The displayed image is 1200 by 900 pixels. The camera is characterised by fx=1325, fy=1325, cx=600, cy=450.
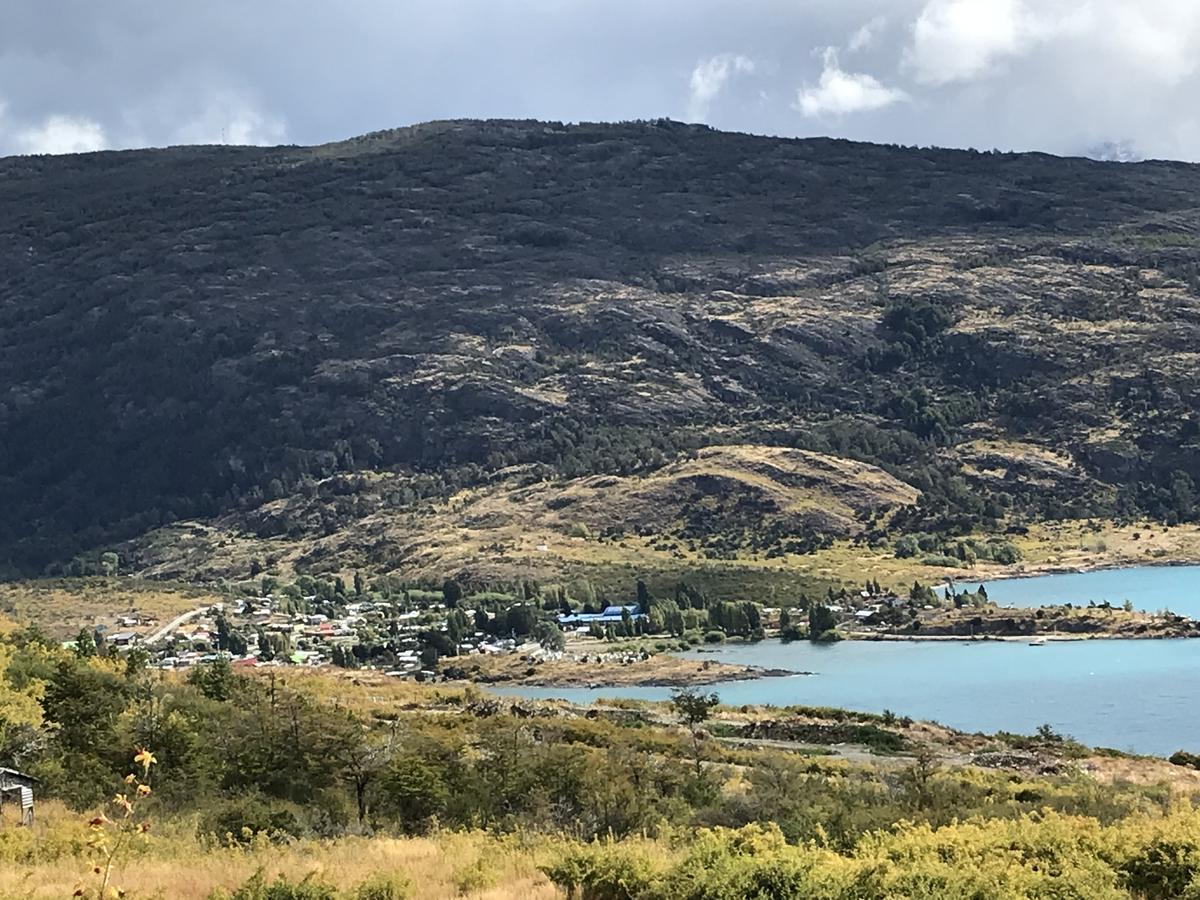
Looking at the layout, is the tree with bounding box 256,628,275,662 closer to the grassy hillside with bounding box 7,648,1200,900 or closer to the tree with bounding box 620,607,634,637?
the tree with bounding box 620,607,634,637

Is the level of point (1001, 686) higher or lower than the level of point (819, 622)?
lower

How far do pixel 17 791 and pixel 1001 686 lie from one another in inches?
3659

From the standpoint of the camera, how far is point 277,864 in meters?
18.5

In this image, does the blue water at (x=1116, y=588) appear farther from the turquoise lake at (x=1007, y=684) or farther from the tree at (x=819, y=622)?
the tree at (x=819, y=622)

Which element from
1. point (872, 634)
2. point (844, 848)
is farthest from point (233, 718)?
point (872, 634)

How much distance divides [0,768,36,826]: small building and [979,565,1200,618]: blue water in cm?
12773

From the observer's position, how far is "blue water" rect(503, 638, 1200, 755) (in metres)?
89.1

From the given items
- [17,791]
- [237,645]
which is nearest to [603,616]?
[237,645]

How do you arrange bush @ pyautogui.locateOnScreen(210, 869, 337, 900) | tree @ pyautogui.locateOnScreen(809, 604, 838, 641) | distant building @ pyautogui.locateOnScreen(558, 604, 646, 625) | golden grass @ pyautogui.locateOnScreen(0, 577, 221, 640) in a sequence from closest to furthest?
bush @ pyautogui.locateOnScreen(210, 869, 337, 900) < tree @ pyautogui.locateOnScreen(809, 604, 838, 641) < distant building @ pyautogui.locateOnScreen(558, 604, 646, 625) < golden grass @ pyautogui.locateOnScreen(0, 577, 221, 640)

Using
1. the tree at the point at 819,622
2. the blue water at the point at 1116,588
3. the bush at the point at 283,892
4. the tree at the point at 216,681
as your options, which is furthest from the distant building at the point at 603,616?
the bush at the point at 283,892

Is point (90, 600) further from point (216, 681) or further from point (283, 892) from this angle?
point (283, 892)

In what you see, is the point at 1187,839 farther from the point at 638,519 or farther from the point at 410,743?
the point at 638,519

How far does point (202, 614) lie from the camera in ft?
507

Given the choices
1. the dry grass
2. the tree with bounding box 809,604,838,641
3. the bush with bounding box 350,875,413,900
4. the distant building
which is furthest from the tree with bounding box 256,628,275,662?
the bush with bounding box 350,875,413,900
